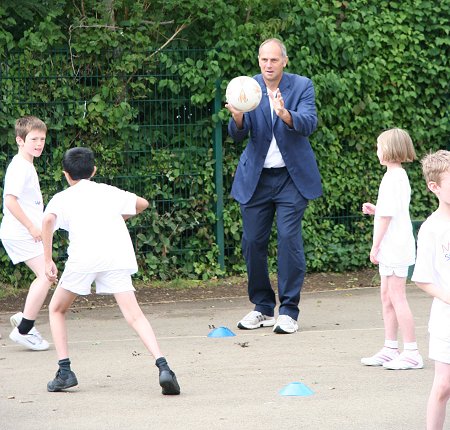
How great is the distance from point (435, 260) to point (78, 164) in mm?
2583

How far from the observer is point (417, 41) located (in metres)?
11.9

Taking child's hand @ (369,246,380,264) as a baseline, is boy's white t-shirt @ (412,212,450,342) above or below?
above

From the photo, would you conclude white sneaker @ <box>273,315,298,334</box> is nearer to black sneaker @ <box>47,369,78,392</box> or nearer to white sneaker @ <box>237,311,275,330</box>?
white sneaker @ <box>237,311,275,330</box>

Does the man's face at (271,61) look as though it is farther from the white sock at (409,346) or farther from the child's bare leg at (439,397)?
the child's bare leg at (439,397)

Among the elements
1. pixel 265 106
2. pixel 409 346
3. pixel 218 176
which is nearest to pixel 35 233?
pixel 265 106

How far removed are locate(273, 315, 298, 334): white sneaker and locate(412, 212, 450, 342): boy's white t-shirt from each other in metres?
3.51

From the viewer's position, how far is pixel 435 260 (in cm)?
507

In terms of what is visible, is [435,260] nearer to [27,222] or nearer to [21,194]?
[27,222]

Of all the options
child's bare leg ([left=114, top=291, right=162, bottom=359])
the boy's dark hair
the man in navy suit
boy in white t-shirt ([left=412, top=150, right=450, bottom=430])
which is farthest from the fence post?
boy in white t-shirt ([left=412, top=150, right=450, bottom=430])

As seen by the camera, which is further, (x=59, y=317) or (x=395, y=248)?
(x=395, y=248)

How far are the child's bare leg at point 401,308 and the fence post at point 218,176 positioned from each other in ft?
14.6

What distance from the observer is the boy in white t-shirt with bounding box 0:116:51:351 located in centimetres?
802

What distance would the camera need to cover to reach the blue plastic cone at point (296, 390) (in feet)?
21.3

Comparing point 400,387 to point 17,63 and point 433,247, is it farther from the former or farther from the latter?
point 17,63
